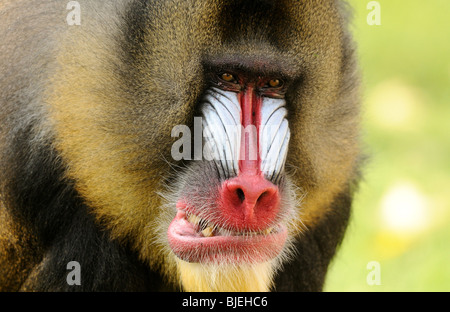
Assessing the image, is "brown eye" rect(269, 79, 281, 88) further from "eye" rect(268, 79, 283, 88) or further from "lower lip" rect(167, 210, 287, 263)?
"lower lip" rect(167, 210, 287, 263)

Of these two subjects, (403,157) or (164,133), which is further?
(403,157)

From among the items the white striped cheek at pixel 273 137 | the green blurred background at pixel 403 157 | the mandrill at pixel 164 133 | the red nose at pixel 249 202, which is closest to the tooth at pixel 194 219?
the mandrill at pixel 164 133

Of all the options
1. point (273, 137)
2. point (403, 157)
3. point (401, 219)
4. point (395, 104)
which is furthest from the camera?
point (395, 104)

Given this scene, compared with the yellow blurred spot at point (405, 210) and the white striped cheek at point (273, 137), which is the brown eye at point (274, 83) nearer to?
the white striped cheek at point (273, 137)

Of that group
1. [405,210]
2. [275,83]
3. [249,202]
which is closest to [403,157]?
[405,210]

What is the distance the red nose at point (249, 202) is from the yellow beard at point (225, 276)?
235 mm

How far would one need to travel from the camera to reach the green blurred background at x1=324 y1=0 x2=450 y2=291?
227 inches

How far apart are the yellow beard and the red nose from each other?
24 cm

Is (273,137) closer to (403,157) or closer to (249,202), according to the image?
(249,202)

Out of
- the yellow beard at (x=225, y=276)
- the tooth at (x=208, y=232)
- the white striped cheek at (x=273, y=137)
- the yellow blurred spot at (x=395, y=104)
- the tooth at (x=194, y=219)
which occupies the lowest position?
the yellow beard at (x=225, y=276)

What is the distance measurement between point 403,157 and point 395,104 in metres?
1.08

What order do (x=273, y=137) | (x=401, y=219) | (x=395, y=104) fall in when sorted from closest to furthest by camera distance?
(x=273, y=137) < (x=401, y=219) < (x=395, y=104)

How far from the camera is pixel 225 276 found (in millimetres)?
3531

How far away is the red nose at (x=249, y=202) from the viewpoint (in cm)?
326
